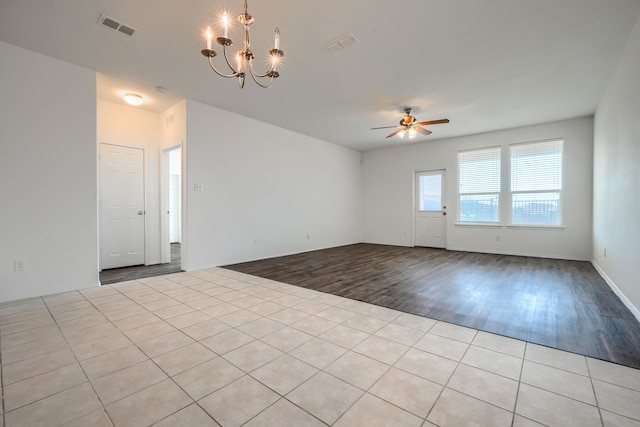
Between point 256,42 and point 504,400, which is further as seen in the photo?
point 256,42

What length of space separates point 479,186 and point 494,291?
13.2 ft

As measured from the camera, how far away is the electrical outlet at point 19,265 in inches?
125

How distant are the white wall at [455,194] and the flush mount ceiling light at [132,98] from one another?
6087 millimetres

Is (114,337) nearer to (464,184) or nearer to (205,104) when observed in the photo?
(205,104)

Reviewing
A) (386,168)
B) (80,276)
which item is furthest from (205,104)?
(386,168)

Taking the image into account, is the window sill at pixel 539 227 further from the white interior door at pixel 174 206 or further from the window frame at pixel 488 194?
the white interior door at pixel 174 206

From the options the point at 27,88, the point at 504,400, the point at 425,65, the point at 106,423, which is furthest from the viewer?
the point at 425,65

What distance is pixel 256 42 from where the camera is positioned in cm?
302

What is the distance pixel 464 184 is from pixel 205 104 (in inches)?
244

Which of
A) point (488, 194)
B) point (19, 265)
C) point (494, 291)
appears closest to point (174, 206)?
point (19, 265)

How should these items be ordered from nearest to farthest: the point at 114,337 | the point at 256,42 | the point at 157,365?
1. the point at 157,365
2. the point at 114,337
3. the point at 256,42

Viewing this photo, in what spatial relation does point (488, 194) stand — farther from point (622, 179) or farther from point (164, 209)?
point (164, 209)

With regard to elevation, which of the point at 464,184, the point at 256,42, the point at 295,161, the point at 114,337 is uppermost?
the point at 256,42

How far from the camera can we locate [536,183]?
6.07 metres
